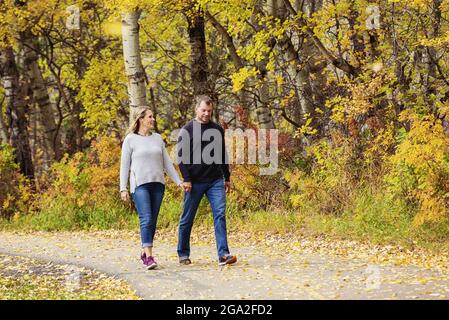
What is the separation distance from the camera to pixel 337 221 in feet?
43.8

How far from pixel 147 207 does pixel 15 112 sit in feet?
34.6

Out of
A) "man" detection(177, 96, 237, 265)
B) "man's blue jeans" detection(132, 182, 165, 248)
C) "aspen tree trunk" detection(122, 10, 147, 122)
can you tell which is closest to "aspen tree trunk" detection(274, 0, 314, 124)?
"aspen tree trunk" detection(122, 10, 147, 122)

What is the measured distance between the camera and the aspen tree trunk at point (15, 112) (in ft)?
65.2

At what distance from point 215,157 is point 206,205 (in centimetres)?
583

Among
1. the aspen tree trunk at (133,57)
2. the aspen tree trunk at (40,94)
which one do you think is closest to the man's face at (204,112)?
the aspen tree trunk at (133,57)

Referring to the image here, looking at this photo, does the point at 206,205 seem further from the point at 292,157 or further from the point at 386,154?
the point at 386,154

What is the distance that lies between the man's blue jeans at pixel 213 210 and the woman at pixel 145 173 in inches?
10.1

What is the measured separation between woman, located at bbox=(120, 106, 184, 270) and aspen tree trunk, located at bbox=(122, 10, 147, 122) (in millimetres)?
5920

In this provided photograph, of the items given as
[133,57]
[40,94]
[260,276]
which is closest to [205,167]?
[260,276]

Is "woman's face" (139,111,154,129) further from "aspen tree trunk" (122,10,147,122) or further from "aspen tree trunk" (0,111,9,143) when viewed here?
"aspen tree trunk" (0,111,9,143)

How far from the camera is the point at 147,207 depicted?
1054cm
